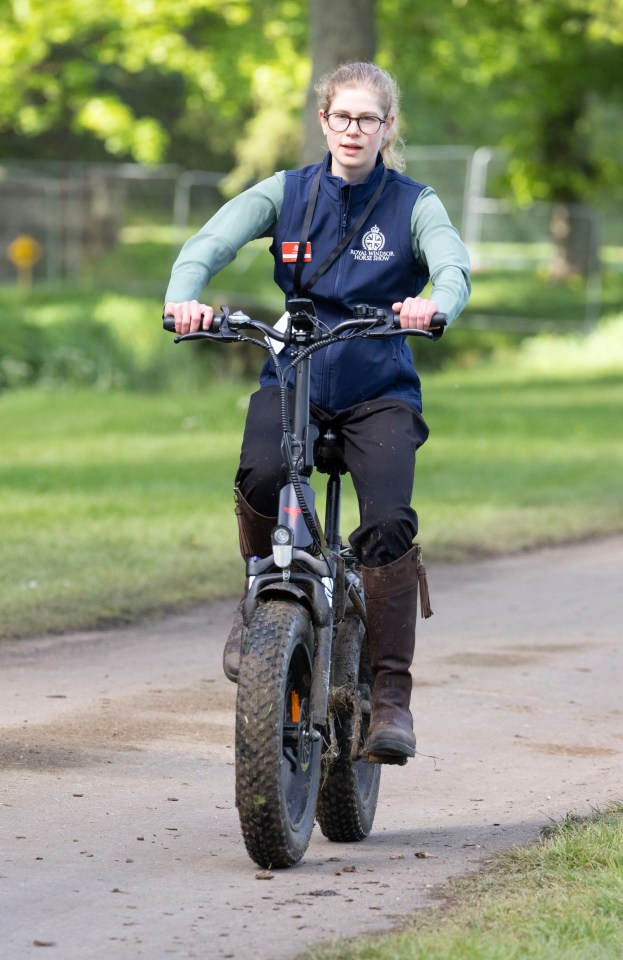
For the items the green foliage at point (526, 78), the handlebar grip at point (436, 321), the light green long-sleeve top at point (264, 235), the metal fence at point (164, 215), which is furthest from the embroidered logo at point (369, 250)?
the metal fence at point (164, 215)

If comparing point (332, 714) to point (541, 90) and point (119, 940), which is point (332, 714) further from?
point (541, 90)

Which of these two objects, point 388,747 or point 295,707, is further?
point 388,747

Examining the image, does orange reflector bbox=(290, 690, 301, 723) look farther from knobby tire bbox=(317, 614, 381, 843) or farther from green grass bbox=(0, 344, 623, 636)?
green grass bbox=(0, 344, 623, 636)

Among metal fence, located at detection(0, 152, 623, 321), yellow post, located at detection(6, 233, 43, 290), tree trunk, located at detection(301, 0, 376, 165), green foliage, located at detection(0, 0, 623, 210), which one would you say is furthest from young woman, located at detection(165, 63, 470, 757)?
yellow post, located at detection(6, 233, 43, 290)

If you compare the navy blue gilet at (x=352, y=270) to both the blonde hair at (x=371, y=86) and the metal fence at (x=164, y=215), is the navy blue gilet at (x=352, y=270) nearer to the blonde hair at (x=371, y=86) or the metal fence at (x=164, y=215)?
the blonde hair at (x=371, y=86)

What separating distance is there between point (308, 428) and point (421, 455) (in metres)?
10.1

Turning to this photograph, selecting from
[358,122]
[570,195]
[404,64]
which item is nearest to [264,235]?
[358,122]

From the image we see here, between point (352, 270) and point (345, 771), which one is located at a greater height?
point (352, 270)

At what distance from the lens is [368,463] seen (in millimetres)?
4574

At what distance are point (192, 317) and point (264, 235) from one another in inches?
21.9

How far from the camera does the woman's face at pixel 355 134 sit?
462cm

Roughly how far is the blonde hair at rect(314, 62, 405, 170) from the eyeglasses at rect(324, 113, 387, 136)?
1.7 inches

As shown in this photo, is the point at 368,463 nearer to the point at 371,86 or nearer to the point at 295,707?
the point at 295,707

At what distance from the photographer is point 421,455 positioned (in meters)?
14.5
